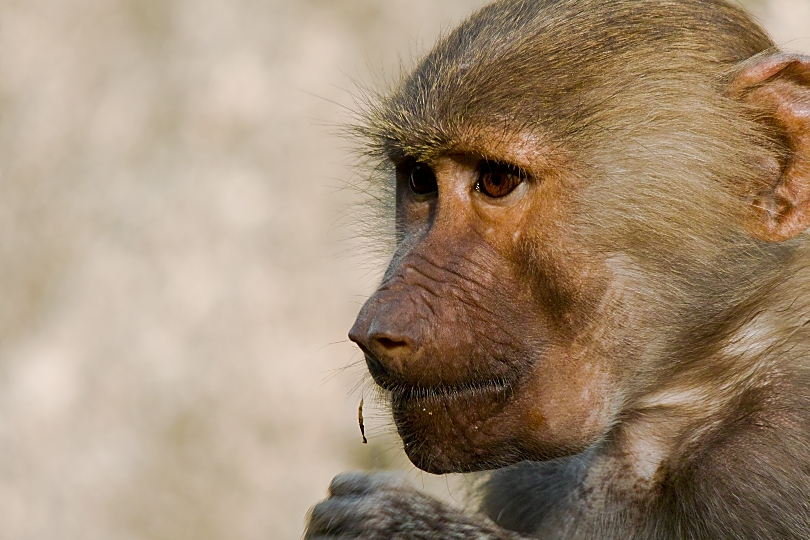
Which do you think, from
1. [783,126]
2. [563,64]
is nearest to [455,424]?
[563,64]

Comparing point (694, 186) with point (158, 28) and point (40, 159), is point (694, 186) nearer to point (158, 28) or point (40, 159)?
point (158, 28)

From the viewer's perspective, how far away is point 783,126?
3633 millimetres

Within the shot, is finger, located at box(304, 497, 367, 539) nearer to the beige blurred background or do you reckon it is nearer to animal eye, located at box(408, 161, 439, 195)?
animal eye, located at box(408, 161, 439, 195)

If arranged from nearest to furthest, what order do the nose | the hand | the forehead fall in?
the nose < the forehead < the hand

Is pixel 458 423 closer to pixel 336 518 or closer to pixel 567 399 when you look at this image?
pixel 567 399

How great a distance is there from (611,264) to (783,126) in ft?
2.44

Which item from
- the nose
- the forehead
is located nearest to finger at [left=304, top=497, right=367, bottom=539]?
the nose

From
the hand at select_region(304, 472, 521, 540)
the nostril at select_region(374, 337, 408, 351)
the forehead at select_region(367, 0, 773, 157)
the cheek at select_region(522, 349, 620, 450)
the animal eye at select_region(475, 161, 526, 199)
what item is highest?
the forehead at select_region(367, 0, 773, 157)

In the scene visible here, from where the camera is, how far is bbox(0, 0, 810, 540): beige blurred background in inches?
352

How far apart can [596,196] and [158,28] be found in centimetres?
722

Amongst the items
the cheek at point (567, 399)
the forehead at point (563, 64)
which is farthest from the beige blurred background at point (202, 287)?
the cheek at point (567, 399)

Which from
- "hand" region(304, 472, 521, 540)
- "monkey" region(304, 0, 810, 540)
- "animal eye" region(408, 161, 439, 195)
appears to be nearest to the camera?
"monkey" region(304, 0, 810, 540)

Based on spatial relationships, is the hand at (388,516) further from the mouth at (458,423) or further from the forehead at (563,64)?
the forehead at (563,64)

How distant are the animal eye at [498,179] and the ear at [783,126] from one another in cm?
78
